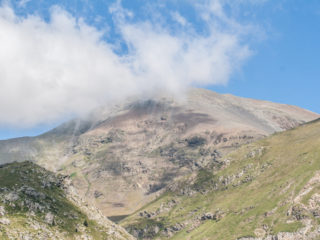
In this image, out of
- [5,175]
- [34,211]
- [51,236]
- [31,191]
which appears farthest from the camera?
[5,175]

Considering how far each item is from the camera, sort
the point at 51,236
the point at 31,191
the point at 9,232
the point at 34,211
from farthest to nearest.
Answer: the point at 31,191 < the point at 34,211 < the point at 51,236 < the point at 9,232

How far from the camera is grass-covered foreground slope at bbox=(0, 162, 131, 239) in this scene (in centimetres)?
13838

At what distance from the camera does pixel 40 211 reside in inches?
6053

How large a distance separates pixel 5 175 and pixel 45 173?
23628 millimetres

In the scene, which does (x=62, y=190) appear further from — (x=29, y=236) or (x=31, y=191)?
(x=29, y=236)

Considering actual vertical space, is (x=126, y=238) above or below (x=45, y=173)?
below

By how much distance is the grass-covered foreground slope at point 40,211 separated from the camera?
454 ft

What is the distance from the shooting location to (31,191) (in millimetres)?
164250

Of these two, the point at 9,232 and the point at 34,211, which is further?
the point at 34,211

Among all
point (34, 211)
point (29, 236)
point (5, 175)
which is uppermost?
point (5, 175)

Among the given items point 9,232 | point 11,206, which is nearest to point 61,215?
point 11,206

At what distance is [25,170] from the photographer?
186875mm

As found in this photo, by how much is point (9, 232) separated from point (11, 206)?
63.7 feet

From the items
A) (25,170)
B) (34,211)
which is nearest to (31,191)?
(34,211)
